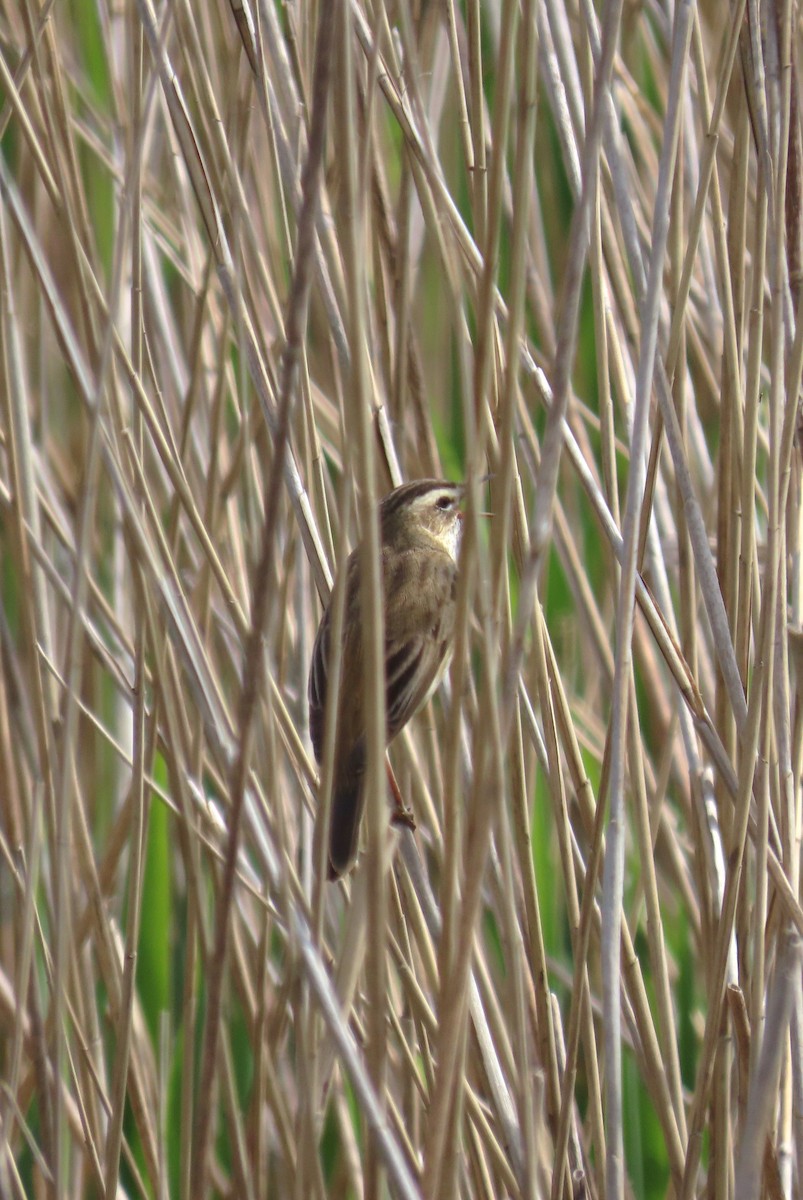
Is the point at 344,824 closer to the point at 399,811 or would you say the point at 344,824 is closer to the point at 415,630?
the point at 399,811

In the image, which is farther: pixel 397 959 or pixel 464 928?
pixel 397 959

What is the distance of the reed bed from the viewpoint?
130 cm

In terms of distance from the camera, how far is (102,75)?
10.2ft

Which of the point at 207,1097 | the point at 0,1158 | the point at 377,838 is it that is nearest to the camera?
the point at 377,838

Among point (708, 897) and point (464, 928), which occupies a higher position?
point (464, 928)

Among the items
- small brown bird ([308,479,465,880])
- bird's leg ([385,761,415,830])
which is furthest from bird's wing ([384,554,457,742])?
bird's leg ([385,761,415,830])

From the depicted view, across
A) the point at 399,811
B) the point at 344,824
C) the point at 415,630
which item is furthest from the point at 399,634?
the point at 344,824

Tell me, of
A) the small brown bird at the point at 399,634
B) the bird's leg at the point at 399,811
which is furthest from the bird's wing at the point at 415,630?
the bird's leg at the point at 399,811

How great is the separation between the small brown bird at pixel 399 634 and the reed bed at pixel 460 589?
0.07 metres

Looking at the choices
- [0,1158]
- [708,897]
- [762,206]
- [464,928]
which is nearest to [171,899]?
[0,1158]

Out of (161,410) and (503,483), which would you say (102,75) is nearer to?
(161,410)

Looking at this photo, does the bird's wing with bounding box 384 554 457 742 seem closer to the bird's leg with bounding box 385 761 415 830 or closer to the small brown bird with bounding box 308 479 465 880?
the small brown bird with bounding box 308 479 465 880

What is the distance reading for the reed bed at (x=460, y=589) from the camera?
4.28ft

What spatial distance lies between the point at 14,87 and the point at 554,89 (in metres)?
0.73
